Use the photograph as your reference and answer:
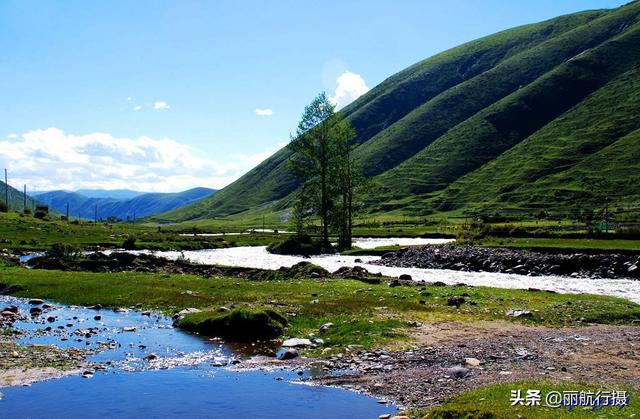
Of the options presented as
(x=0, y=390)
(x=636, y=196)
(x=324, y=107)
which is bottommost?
(x=0, y=390)

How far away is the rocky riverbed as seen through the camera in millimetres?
55406

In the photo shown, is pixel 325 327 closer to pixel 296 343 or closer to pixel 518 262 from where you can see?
pixel 296 343

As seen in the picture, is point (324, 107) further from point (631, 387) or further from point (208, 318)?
point (631, 387)

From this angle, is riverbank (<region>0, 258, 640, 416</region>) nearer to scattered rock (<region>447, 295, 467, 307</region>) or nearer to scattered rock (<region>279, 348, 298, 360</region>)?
scattered rock (<region>447, 295, 467, 307</region>)

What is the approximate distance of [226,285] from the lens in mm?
44656

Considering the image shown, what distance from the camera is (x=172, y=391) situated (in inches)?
754

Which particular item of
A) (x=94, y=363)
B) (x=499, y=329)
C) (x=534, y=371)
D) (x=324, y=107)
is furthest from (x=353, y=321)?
(x=324, y=107)

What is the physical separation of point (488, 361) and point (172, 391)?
12.7 metres

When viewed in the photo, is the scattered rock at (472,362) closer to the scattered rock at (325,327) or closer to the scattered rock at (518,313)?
the scattered rock at (325,327)

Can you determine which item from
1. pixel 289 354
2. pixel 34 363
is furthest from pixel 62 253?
pixel 289 354

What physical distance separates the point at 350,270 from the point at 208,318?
2774cm

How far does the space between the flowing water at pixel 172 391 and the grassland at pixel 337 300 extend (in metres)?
5.90

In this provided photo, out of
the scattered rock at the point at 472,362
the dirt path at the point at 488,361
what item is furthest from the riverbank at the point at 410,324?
the scattered rock at the point at 472,362

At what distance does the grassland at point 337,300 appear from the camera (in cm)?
2909
